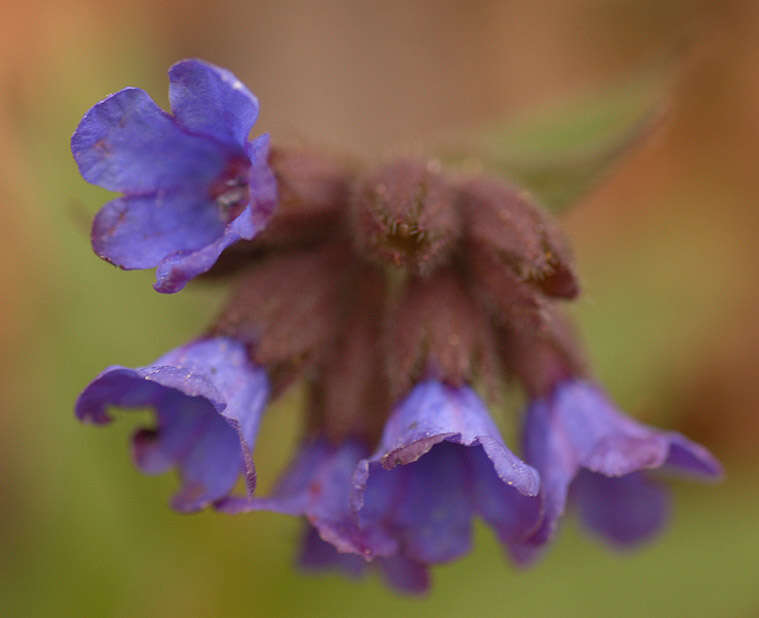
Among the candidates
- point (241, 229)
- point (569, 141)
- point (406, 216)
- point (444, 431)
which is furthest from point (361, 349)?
point (569, 141)

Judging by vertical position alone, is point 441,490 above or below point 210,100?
below

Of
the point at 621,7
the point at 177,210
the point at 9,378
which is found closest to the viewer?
the point at 177,210

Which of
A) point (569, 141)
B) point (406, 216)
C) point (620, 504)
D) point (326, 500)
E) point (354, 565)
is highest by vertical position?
point (406, 216)

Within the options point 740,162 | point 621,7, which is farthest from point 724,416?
point 621,7

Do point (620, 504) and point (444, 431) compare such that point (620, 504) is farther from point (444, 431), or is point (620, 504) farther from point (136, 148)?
point (136, 148)

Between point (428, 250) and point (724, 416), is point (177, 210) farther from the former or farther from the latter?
point (724, 416)

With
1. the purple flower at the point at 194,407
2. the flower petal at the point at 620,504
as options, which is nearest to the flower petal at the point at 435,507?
the purple flower at the point at 194,407
